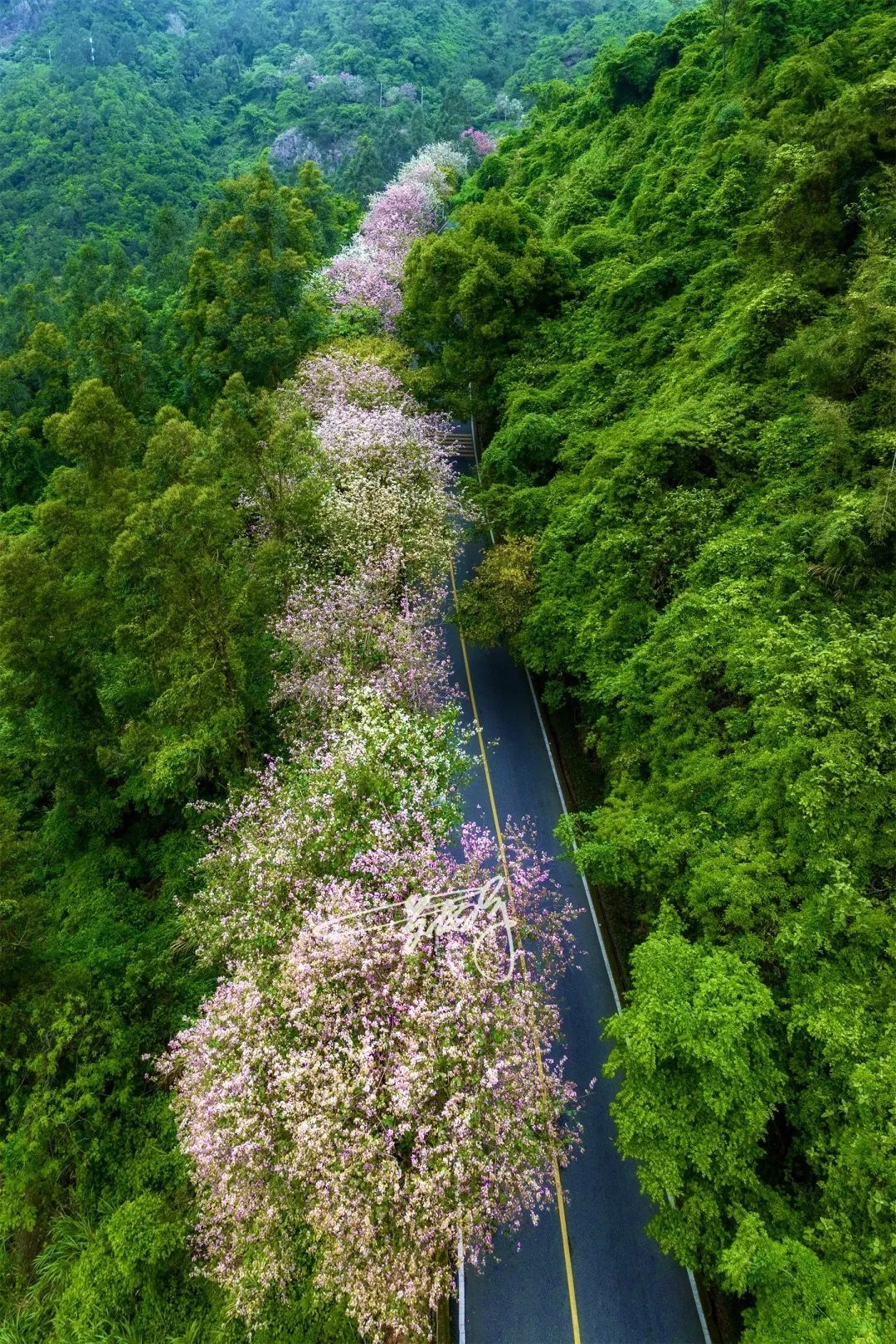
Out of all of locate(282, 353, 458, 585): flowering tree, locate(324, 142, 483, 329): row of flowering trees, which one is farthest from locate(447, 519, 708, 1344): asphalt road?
locate(324, 142, 483, 329): row of flowering trees

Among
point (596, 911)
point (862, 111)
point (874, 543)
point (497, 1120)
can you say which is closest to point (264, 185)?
point (862, 111)

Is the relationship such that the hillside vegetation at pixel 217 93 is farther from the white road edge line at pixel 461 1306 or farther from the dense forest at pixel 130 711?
the white road edge line at pixel 461 1306

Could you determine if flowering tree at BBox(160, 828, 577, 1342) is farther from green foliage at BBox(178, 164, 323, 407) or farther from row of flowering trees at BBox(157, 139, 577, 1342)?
green foliage at BBox(178, 164, 323, 407)

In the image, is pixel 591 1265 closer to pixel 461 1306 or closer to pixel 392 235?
pixel 461 1306

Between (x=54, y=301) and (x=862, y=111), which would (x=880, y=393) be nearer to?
(x=862, y=111)

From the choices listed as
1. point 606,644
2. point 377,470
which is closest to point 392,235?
point 377,470

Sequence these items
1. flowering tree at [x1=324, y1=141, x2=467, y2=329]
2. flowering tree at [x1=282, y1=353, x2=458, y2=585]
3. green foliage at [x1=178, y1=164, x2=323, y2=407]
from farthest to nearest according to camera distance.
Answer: flowering tree at [x1=324, y1=141, x2=467, y2=329], green foliage at [x1=178, y1=164, x2=323, y2=407], flowering tree at [x1=282, y1=353, x2=458, y2=585]
